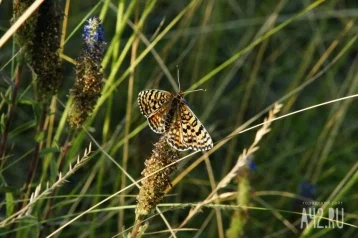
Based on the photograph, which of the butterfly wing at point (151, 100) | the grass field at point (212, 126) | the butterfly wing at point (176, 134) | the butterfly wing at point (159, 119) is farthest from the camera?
the grass field at point (212, 126)

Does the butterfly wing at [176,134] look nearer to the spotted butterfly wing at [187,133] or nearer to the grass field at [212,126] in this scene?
the spotted butterfly wing at [187,133]

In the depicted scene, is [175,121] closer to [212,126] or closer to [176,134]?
[176,134]

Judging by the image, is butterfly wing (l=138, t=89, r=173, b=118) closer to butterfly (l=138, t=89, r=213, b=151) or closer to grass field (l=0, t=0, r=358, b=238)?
butterfly (l=138, t=89, r=213, b=151)

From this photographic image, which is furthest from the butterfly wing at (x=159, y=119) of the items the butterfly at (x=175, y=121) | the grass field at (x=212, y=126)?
the grass field at (x=212, y=126)

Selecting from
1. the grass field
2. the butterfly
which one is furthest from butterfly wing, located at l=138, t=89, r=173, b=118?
the grass field

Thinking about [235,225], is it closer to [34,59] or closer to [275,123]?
[34,59]

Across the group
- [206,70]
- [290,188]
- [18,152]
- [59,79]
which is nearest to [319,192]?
[290,188]

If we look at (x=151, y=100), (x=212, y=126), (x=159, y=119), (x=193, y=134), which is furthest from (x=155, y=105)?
(x=212, y=126)
